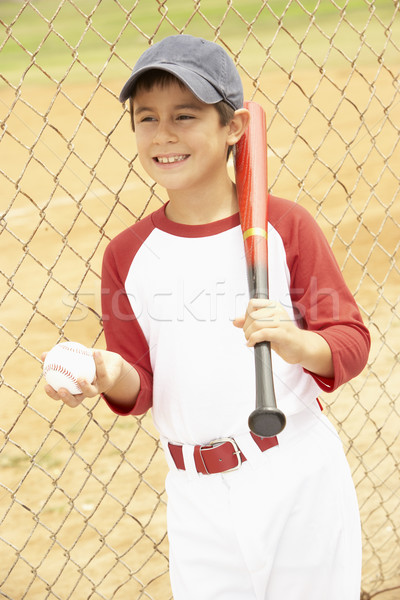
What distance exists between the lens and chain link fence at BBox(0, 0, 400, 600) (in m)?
1.93

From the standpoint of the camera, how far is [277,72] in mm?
12922

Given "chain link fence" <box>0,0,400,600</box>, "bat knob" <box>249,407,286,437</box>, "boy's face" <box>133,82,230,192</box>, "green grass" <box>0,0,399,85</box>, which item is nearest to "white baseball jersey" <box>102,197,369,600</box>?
"boy's face" <box>133,82,230,192</box>

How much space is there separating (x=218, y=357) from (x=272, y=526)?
12.5 inches

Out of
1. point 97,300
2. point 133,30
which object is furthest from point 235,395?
point 133,30

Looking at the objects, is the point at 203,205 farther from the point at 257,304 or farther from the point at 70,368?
the point at 70,368

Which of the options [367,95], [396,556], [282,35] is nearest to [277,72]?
[367,95]

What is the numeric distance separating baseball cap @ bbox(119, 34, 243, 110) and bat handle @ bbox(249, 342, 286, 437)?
44 cm

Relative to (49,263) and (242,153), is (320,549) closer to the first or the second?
(242,153)

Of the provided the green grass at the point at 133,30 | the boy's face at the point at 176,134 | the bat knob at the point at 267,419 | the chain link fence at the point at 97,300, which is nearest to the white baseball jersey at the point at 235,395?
the boy's face at the point at 176,134

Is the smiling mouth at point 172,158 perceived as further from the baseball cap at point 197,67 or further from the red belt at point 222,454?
the red belt at point 222,454

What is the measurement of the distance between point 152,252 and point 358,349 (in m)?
0.41

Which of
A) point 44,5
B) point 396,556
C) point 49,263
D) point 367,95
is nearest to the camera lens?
point 396,556

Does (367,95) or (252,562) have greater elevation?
(367,95)

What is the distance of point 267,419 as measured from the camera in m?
1.06
